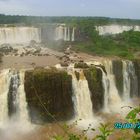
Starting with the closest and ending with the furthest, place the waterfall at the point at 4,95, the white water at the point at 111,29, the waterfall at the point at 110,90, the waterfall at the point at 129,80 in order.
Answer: the waterfall at the point at 4,95, the waterfall at the point at 110,90, the waterfall at the point at 129,80, the white water at the point at 111,29

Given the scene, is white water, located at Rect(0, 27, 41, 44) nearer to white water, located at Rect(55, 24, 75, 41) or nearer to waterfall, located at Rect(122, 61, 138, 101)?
white water, located at Rect(55, 24, 75, 41)

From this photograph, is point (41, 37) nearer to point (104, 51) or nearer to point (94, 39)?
point (94, 39)

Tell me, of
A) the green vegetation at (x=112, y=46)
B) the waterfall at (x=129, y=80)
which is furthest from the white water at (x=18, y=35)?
the waterfall at (x=129, y=80)

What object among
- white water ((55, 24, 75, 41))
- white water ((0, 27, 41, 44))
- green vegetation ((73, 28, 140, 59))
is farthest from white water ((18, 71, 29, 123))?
white water ((55, 24, 75, 41))

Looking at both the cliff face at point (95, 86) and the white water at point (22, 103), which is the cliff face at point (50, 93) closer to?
the white water at point (22, 103)

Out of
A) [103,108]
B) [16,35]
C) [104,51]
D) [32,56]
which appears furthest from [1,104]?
[16,35]

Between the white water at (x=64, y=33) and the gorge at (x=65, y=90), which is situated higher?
the white water at (x=64, y=33)

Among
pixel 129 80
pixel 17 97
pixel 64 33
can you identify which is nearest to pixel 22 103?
pixel 17 97
